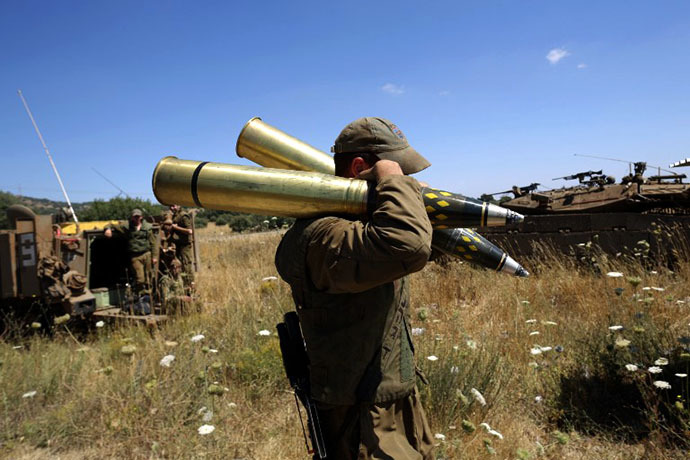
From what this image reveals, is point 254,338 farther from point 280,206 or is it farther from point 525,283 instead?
point 525,283

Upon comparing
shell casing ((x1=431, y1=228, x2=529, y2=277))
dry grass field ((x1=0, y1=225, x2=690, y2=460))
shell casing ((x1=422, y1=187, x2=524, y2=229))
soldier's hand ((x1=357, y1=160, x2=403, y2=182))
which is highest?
soldier's hand ((x1=357, y1=160, x2=403, y2=182))

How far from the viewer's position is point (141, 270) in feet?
23.9

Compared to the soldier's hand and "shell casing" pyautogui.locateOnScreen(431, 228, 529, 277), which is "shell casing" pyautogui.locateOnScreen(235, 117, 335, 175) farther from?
"shell casing" pyautogui.locateOnScreen(431, 228, 529, 277)

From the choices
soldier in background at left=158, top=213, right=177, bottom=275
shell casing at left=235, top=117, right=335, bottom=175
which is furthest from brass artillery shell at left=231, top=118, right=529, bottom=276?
soldier in background at left=158, top=213, right=177, bottom=275

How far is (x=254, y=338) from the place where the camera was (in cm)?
445

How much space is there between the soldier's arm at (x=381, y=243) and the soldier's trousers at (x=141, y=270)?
252 inches

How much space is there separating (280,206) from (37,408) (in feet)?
11.1

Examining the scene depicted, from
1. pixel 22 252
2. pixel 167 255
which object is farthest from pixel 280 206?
pixel 167 255

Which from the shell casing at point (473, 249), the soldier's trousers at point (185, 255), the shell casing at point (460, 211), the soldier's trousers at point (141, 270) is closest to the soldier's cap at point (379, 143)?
the shell casing at point (460, 211)

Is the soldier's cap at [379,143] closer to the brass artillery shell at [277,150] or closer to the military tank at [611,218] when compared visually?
the brass artillery shell at [277,150]

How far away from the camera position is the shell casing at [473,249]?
1768 mm

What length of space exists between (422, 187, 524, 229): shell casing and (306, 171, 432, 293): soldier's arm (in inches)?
4.6

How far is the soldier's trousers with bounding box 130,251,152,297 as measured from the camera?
7113 mm

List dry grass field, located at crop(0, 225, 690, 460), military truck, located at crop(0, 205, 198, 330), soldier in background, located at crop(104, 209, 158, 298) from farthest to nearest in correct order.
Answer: soldier in background, located at crop(104, 209, 158, 298) → military truck, located at crop(0, 205, 198, 330) → dry grass field, located at crop(0, 225, 690, 460)
